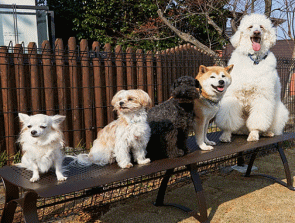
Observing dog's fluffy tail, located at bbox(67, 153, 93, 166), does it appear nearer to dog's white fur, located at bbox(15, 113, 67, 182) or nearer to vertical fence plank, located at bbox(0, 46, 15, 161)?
dog's white fur, located at bbox(15, 113, 67, 182)

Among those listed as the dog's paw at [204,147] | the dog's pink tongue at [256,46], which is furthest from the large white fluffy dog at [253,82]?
the dog's paw at [204,147]

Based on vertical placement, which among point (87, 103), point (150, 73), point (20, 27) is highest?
point (20, 27)

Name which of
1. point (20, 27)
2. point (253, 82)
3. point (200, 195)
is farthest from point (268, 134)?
point (20, 27)

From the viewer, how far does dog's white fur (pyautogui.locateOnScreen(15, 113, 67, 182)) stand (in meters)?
2.16

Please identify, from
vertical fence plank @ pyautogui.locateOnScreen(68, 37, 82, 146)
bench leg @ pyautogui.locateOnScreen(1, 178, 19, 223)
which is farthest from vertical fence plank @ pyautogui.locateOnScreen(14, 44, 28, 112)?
bench leg @ pyautogui.locateOnScreen(1, 178, 19, 223)

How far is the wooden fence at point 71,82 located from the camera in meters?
4.07

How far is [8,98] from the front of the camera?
13.3ft

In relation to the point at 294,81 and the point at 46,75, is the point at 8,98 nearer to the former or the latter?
the point at 46,75

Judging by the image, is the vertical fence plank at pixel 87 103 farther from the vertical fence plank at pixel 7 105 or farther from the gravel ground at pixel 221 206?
the gravel ground at pixel 221 206

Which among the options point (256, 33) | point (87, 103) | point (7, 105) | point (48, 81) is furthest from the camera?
point (87, 103)

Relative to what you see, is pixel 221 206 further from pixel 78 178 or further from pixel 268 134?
pixel 78 178

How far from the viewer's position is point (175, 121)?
2582 millimetres

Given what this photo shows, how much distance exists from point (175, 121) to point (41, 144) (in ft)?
3.84

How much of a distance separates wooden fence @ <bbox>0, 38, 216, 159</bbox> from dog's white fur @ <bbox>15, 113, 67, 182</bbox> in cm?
164
